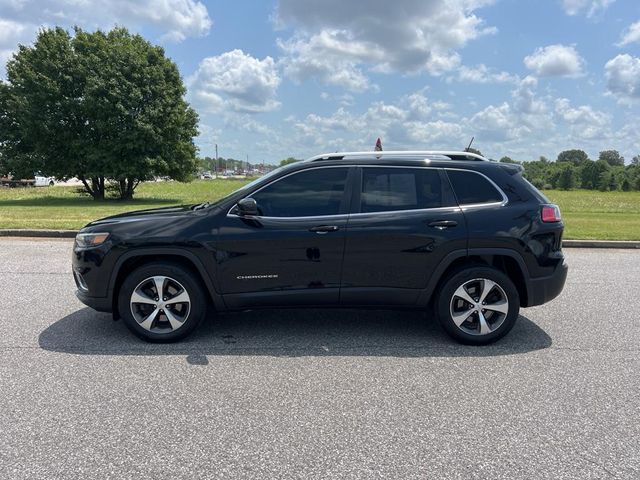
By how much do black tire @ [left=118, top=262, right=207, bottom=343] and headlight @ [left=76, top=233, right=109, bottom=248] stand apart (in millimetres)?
417

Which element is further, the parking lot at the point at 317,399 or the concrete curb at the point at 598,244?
the concrete curb at the point at 598,244

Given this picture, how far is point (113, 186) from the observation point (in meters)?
27.1

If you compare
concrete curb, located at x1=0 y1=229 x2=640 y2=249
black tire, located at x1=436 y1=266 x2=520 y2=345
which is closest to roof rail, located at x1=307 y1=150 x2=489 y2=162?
black tire, located at x1=436 y1=266 x2=520 y2=345

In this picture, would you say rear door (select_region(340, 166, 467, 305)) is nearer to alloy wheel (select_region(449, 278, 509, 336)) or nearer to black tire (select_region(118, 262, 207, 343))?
alloy wheel (select_region(449, 278, 509, 336))

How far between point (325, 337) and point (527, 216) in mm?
2237

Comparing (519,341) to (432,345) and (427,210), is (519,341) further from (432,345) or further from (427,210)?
(427,210)

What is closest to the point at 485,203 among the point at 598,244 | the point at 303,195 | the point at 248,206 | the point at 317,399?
the point at 303,195

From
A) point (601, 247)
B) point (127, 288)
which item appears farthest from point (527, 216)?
point (601, 247)

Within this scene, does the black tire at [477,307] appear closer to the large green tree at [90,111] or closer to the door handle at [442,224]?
the door handle at [442,224]

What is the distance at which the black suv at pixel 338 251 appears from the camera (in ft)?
13.2

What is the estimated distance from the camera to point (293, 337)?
4.30m

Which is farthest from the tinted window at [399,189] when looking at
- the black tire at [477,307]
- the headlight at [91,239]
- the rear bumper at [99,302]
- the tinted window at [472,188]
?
the rear bumper at [99,302]

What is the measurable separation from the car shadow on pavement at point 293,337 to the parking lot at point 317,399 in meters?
0.02

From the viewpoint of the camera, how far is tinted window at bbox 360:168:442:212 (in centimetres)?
415
